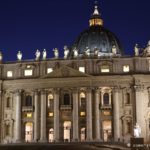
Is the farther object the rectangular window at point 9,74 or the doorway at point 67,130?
the rectangular window at point 9,74

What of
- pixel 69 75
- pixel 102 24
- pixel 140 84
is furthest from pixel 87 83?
pixel 102 24

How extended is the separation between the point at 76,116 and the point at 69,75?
22.4ft

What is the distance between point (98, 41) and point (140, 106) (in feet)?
81.3

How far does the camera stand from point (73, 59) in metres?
80.9

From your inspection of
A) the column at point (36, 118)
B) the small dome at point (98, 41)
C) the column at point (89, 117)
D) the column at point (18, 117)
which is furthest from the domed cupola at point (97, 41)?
the column at point (18, 117)

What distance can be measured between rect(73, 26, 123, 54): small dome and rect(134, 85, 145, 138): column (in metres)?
20.0

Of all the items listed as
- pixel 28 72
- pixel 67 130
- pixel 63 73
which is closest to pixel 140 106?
pixel 67 130

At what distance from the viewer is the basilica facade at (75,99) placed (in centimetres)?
7825

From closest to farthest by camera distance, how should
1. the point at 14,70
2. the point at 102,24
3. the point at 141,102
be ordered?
the point at 141,102
the point at 14,70
the point at 102,24

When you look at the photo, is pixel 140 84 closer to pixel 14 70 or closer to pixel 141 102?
pixel 141 102

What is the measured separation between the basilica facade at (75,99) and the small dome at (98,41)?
1611cm

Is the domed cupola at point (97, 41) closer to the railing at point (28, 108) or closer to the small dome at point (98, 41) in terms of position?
the small dome at point (98, 41)

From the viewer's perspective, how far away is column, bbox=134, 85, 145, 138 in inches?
3034

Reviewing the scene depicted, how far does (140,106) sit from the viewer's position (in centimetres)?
7750
